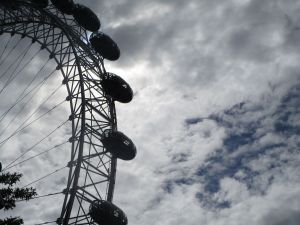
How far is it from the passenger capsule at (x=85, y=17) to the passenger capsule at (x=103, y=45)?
0.62 metres

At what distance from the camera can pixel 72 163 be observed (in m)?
18.4

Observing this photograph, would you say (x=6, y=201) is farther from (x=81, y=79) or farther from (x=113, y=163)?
→ (x=81, y=79)

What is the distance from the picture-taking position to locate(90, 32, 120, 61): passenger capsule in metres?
21.7

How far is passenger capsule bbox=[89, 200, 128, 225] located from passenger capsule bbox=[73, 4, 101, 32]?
10.7m

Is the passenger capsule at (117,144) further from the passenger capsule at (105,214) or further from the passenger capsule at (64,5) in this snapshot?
the passenger capsule at (64,5)

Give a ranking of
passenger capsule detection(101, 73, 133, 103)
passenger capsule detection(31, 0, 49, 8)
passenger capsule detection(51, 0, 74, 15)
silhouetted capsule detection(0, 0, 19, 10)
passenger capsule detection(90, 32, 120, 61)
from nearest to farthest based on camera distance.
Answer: silhouetted capsule detection(0, 0, 19, 10), passenger capsule detection(101, 73, 133, 103), passenger capsule detection(31, 0, 49, 8), passenger capsule detection(51, 0, 74, 15), passenger capsule detection(90, 32, 120, 61)

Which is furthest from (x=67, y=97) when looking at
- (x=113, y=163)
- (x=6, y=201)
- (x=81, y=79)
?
(x=6, y=201)

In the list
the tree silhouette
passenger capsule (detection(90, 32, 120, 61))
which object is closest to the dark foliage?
the tree silhouette

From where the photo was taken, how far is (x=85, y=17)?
863 inches

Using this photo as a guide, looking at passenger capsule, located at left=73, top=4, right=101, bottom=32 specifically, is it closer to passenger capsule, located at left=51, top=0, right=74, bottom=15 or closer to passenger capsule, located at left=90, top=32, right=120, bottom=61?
passenger capsule, located at left=51, top=0, right=74, bottom=15

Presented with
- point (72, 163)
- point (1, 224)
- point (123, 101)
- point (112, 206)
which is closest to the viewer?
point (1, 224)

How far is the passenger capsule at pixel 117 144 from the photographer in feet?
62.2

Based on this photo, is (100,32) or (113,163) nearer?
(113,163)

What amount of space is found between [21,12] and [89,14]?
3851 millimetres
